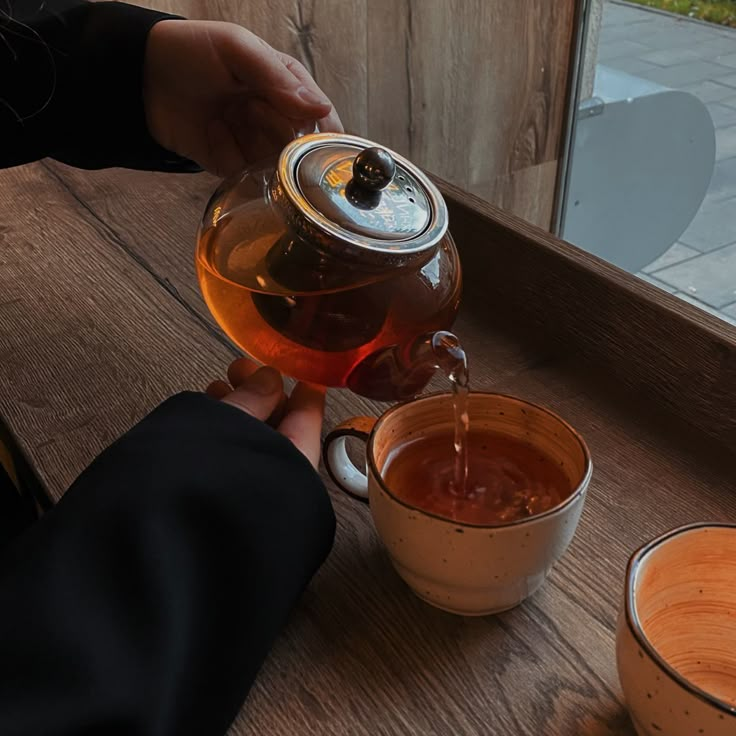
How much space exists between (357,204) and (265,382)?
115mm

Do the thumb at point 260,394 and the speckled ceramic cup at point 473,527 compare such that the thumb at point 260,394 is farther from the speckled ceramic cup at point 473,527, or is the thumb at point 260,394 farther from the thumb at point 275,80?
the thumb at point 275,80

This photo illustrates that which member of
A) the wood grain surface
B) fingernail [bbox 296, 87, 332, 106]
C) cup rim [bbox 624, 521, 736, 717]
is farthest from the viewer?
the wood grain surface

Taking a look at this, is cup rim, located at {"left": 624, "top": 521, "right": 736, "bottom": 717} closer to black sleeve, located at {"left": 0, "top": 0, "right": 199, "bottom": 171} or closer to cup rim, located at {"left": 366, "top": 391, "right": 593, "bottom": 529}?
cup rim, located at {"left": 366, "top": 391, "right": 593, "bottom": 529}

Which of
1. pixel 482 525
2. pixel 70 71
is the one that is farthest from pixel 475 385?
pixel 70 71

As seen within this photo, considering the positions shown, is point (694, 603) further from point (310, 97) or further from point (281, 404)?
point (310, 97)

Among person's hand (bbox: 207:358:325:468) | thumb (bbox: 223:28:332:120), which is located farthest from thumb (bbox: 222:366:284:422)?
thumb (bbox: 223:28:332:120)

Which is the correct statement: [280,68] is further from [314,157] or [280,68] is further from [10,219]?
[10,219]

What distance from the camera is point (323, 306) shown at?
18.0 inches

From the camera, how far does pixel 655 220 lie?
151 cm

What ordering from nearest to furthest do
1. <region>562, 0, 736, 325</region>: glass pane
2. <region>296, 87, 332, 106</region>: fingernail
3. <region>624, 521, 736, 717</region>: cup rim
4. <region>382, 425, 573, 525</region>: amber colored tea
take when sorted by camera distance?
<region>624, 521, 736, 717</region>: cup rim < <region>382, 425, 573, 525</region>: amber colored tea < <region>296, 87, 332, 106</region>: fingernail < <region>562, 0, 736, 325</region>: glass pane

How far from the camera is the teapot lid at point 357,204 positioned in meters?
0.43

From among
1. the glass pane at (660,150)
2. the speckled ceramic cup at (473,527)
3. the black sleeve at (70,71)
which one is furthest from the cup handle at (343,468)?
the glass pane at (660,150)

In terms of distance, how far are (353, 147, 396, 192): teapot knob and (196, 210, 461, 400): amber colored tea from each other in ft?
0.14

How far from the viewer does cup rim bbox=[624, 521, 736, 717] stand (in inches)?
11.9
